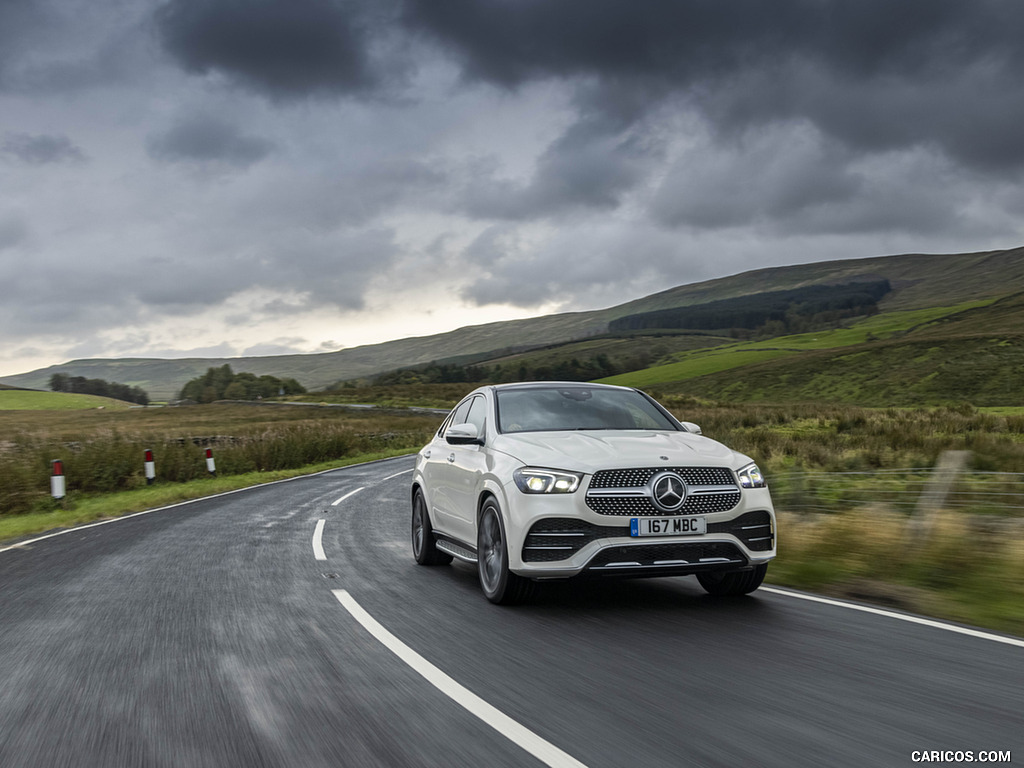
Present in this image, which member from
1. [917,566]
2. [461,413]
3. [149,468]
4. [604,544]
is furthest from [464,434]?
[149,468]

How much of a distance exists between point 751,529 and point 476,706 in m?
2.94

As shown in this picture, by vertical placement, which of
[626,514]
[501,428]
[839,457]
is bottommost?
[839,457]

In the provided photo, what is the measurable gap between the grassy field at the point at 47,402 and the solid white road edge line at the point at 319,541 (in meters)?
100

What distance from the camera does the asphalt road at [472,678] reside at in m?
3.72

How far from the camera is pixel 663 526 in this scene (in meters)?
6.20

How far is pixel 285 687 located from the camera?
4.72 metres

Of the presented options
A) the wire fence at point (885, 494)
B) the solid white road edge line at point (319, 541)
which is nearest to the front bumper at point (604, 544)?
the solid white road edge line at point (319, 541)

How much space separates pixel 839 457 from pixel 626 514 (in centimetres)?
1544

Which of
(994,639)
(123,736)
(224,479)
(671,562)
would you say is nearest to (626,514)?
(671,562)

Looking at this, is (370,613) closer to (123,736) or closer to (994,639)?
(123,736)

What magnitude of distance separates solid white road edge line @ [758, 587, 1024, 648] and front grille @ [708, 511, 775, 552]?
711 mm

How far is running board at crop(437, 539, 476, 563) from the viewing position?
7590 mm

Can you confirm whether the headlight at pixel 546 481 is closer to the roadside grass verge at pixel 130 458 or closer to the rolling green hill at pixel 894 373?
the roadside grass verge at pixel 130 458

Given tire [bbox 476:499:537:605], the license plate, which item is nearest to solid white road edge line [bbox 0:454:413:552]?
tire [bbox 476:499:537:605]
